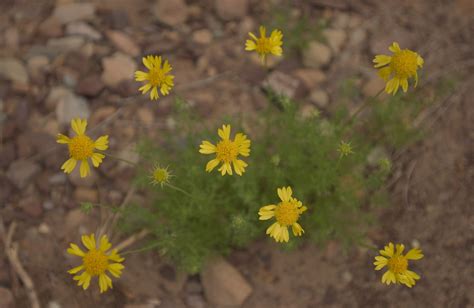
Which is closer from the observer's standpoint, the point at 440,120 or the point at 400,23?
the point at 440,120

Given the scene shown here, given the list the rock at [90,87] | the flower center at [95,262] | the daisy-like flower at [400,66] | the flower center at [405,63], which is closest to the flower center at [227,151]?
the flower center at [95,262]

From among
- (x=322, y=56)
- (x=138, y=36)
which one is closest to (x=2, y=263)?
(x=138, y=36)

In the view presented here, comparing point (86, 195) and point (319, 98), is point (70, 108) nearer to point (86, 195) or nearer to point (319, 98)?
point (86, 195)

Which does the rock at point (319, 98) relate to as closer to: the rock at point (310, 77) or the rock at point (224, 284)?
the rock at point (310, 77)

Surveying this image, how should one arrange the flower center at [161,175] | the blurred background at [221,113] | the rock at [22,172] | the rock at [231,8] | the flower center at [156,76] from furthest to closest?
the rock at [231,8]
the rock at [22,172]
the blurred background at [221,113]
the flower center at [156,76]
the flower center at [161,175]

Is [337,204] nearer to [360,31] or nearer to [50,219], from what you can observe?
[360,31]

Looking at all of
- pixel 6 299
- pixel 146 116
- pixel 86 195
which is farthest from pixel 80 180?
pixel 6 299

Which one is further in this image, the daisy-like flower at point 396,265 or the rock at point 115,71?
the rock at point 115,71
